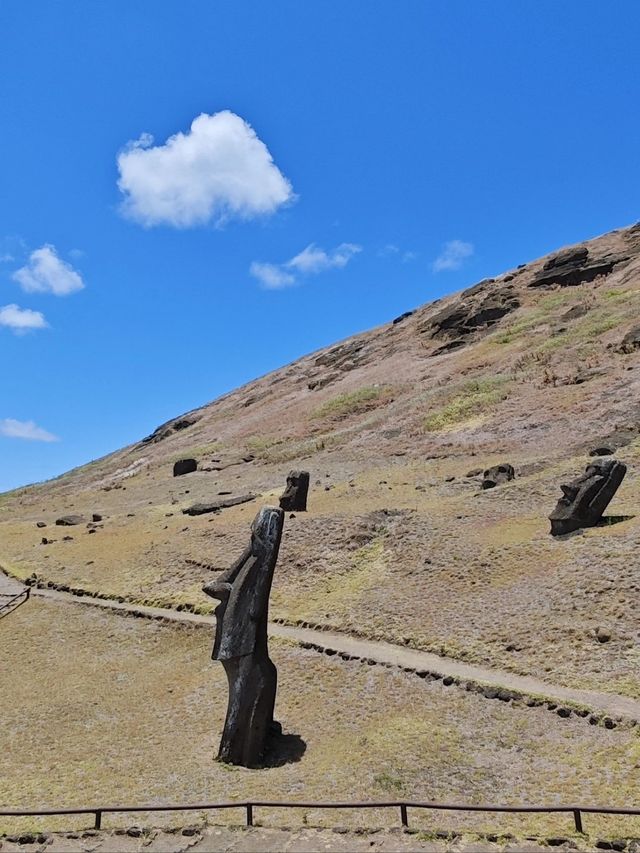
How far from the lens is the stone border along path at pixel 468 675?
15.2 meters

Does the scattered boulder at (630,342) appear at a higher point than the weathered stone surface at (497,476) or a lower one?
higher

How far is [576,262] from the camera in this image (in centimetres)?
9531

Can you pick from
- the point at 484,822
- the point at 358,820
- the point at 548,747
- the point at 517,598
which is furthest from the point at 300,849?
the point at 517,598

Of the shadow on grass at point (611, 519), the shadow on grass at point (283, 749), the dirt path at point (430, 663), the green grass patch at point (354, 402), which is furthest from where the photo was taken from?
the green grass patch at point (354, 402)

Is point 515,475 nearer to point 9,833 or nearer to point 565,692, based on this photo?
point 565,692

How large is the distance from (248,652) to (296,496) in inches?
846

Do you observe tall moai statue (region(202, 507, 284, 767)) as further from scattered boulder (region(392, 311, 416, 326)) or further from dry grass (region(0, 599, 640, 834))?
scattered boulder (region(392, 311, 416, 326))

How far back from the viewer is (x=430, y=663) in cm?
1919

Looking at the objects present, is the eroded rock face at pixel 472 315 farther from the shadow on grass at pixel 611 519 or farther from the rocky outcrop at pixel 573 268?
the shadow on grass at pixel 611 519

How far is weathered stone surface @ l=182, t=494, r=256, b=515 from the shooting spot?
4078 centimetres

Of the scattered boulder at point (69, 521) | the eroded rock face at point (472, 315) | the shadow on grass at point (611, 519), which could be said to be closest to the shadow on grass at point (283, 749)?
the shadow on grass at point (611, 519)

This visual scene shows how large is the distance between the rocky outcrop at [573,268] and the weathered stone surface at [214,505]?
67.9 meters

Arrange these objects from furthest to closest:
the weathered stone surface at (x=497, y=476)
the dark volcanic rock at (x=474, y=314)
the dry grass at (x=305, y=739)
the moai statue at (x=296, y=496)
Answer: the dark volcanic rock at (x=474, y=314)
the moai statue at (x=296, y=496)
the weathered stone surface at (x=497, y=476)
the dry grass at (x=305, y=739)

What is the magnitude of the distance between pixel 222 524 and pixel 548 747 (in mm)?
23640
